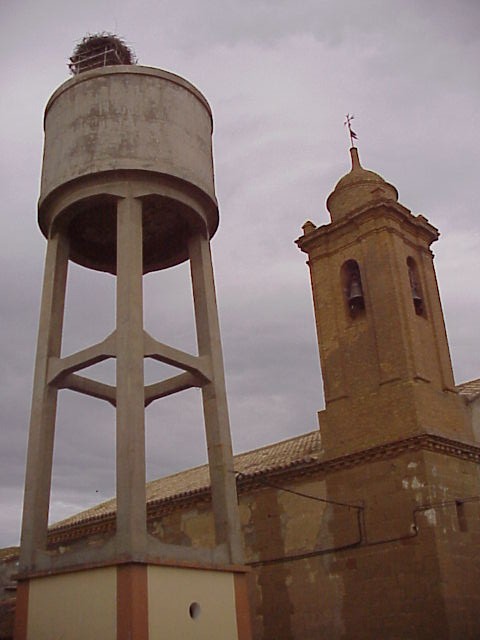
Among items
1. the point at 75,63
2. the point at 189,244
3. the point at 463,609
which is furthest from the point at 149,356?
the point at 463,609

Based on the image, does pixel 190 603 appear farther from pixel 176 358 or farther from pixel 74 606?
pixel 176 358

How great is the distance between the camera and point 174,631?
848 centimetres

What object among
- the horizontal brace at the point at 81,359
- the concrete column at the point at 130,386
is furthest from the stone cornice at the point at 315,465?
the horizontal brace at the point at 81,359

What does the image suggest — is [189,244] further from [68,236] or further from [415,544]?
[415,544]

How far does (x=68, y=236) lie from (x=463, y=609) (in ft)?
29.0

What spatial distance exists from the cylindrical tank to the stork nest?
891 millimetres

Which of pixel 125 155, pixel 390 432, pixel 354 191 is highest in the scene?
pixel 354 191

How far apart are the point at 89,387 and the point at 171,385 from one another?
119 centimetres

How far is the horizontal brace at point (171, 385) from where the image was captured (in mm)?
10508

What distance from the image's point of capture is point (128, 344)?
30.5ft

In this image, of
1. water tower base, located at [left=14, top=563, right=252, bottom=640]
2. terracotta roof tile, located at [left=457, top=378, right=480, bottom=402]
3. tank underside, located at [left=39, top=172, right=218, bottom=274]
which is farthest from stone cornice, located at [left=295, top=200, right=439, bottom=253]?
water tower base, located at [left=14, top=563, right=252, bottom=640]

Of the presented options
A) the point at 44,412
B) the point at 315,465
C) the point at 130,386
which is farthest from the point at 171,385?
the point at 315,465

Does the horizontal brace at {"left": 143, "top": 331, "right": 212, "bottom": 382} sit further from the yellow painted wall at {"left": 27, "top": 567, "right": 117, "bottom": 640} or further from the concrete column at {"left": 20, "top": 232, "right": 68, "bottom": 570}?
the yellow painted wall at {"left": 27, "top": 567, "right": 117, "bottom": 640}

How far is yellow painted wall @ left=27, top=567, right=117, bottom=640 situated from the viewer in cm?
825
